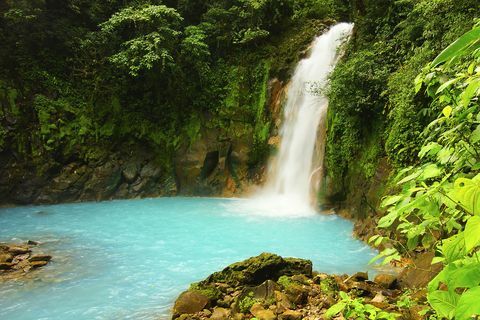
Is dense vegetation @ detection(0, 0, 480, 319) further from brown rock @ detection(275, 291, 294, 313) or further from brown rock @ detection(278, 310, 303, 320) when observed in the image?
brown rock @ detection(278, 310, 303, 320)

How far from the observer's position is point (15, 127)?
11.3 meters

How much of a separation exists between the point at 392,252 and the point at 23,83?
12899mm

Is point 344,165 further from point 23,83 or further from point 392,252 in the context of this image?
point 23,83

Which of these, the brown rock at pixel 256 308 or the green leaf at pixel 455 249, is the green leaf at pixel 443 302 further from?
the brown rock at pixel 256 308

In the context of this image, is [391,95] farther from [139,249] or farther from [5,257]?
[5,257]

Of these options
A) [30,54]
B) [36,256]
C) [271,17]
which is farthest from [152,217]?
[271,17]

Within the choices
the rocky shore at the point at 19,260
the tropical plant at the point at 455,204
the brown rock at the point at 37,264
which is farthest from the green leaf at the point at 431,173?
the brown rock at the point at 37,264

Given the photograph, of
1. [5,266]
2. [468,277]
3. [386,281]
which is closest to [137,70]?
[5,266]

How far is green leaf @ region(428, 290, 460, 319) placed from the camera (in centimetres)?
127

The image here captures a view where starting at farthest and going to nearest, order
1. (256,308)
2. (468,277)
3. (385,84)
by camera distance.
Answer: (385,84) → (256,308) → (468,277)

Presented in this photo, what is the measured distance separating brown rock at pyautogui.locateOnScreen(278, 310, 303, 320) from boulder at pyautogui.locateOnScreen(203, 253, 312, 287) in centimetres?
94

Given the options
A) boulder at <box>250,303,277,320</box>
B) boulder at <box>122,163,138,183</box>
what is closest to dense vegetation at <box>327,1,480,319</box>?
boulder at <box>250,303,277,320</box>

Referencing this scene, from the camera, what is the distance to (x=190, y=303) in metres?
4.63

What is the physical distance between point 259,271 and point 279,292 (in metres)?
0.58
